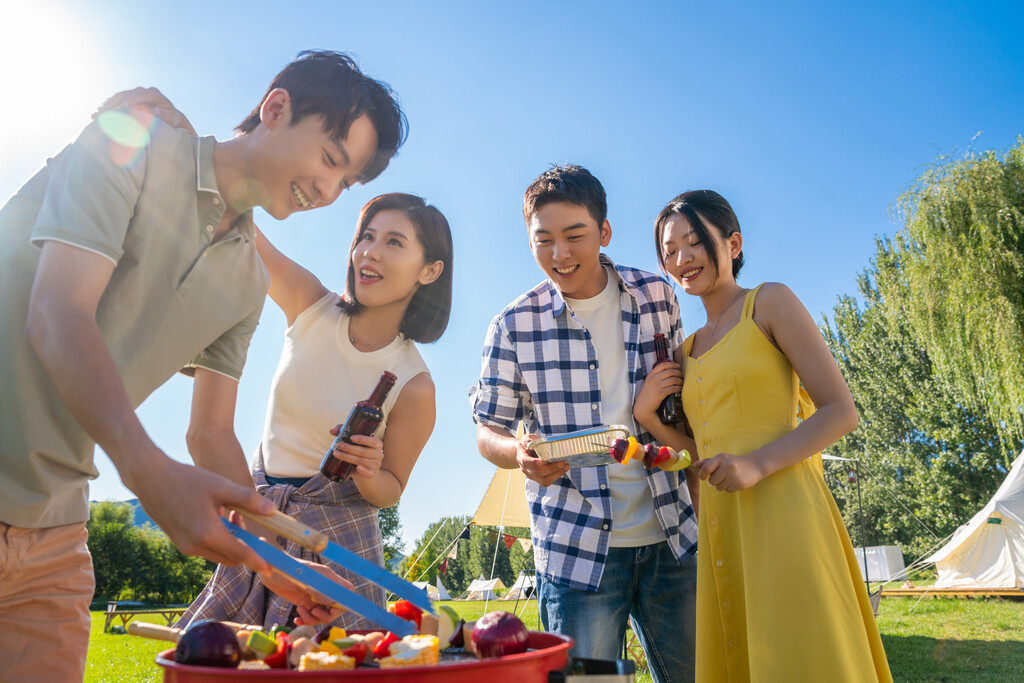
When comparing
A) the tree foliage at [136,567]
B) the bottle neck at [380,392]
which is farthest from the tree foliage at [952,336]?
the tree foliage at [136,567]

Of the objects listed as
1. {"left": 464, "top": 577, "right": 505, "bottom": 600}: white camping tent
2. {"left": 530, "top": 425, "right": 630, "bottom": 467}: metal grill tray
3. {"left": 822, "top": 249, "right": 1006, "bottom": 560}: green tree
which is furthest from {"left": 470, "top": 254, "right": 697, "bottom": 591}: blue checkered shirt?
{"left": 464, "top": 577, "right": 505, "bottom": 600}: white camping tent

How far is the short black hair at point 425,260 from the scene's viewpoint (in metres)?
2.50

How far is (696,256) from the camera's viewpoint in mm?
2348

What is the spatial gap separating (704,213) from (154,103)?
174 centimetres

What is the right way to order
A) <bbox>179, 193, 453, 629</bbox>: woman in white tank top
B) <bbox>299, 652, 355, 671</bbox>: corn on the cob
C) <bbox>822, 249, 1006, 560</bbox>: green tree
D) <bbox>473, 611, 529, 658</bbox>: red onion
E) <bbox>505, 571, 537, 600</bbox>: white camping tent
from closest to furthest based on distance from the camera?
1. <bbox>299, 652, 355, 671</bbox>: corn on the cob
2. <bbox>473, 611, 529, 658</bbox>: red onion
3. <bbox>179, 193, 453, 629</bbox>: woman in white tank top
4. <bbox>505, 571, 537, 600</bbox>: white camping tent
5. <bbox>822, 249, 1006, 560</bbox>: green tree

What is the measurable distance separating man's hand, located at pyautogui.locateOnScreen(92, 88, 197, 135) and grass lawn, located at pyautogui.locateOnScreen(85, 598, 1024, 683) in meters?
4.84

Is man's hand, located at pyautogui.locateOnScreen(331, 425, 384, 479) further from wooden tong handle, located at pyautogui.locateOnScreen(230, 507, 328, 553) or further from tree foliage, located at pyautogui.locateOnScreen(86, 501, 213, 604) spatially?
tree foliage, located at pyautogui.locateOnScreen(86, 501, 213, 604)

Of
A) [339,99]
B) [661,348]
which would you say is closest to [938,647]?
[661,348]

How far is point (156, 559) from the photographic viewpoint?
40.8 m

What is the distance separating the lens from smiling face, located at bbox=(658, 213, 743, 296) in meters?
2.34

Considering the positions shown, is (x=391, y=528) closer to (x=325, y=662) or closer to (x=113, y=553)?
(x=113, y=553)

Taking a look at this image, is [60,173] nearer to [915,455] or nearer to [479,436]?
[479,436]

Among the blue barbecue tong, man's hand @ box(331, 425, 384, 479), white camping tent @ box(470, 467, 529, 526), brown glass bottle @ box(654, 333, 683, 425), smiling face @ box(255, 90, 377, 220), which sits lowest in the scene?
white camping tent @ box(470, 467, 529, 526)

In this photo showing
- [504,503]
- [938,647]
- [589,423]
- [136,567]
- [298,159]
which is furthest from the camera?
[136,567]
